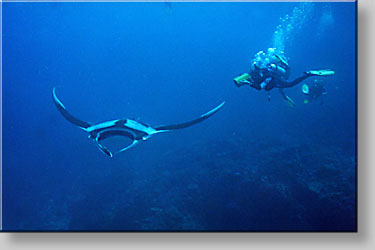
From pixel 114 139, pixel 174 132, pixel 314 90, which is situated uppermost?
pixel 314 90

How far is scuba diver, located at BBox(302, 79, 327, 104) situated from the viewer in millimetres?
1744

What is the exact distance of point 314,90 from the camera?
177cm

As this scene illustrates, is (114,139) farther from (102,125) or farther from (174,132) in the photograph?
(174,132)

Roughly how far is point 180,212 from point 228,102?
3.03 feet

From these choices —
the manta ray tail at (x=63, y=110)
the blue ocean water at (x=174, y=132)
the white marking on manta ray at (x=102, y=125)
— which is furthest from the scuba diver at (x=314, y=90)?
the manta ray tail at (x=63, y=110)

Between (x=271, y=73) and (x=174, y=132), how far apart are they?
0.88 meters

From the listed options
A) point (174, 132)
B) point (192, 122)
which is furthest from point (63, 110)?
point (192, 122)

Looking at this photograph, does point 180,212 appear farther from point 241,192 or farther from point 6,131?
point 6,131

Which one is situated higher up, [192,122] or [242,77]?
[242,77]

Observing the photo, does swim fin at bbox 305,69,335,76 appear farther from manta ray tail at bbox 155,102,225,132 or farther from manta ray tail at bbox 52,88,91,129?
manta ray tail at bbox 52,88,91,129

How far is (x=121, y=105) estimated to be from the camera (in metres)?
1.83

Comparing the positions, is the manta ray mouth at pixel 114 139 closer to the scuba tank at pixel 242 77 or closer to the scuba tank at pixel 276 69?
the scuba tank at pixel 242 77

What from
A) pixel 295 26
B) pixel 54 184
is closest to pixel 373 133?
pixel 295 26

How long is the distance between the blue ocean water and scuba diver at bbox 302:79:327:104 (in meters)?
0.04
